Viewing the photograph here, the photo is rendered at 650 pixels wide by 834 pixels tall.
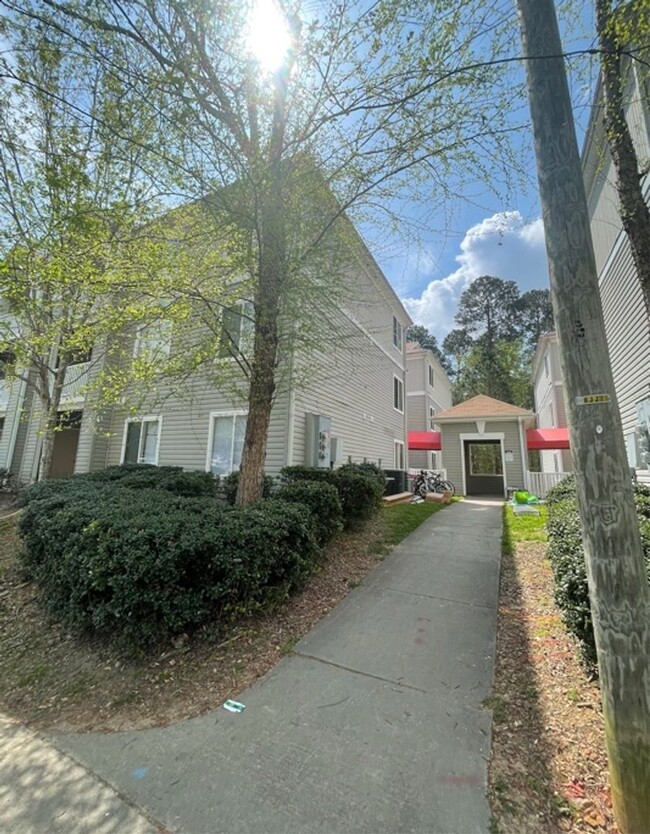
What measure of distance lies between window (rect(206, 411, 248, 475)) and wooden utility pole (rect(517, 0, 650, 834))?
7572 mm

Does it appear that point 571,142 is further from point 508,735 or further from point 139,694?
point 139,694

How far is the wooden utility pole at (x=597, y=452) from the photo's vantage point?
1638 millimetres

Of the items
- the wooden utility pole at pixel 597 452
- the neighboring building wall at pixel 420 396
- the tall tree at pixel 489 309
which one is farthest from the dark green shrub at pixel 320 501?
the tall tree at pixel 489 309

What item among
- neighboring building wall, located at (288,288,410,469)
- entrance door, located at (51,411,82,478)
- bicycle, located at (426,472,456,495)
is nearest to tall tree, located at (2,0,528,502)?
neighboring building wall, located at (288,288,410,469)

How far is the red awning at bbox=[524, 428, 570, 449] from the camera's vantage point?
46.9 feet

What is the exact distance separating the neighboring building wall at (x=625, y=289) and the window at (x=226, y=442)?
7.88 metres

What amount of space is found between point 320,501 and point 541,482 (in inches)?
436

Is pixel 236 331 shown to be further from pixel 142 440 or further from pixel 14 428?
pixel 14 428

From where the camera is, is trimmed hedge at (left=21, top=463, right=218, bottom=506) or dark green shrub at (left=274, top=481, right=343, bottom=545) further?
trimmed hedge at (left=21, top=463, right=218, bottom=506)

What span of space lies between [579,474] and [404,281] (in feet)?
13.7

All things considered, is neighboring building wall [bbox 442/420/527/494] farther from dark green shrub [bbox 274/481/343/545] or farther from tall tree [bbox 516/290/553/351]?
tall tree [bbox 516/290/553/351]

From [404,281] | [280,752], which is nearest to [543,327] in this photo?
[404,281]

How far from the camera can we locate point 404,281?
17.5 ft

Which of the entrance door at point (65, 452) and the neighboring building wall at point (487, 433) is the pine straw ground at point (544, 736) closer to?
the neighboring building wall at point (487, 433)
